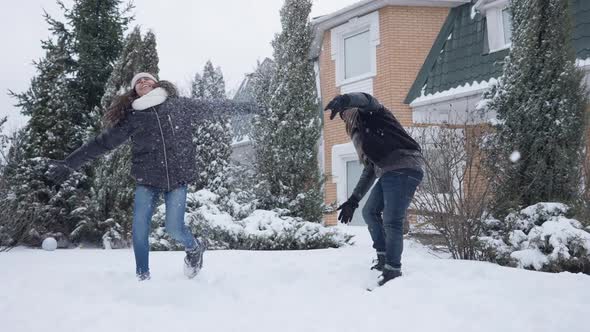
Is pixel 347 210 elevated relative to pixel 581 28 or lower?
lower

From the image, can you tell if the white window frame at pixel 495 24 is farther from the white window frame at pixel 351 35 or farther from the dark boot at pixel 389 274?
the dark boot at pixel 389 274

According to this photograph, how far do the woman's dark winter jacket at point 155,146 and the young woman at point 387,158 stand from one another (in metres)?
1.27

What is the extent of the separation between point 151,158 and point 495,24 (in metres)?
8.23

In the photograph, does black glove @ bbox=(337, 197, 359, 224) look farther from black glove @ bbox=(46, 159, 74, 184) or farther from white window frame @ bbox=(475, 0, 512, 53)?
white window frame @ bbox=(475, 0, 512, 53)

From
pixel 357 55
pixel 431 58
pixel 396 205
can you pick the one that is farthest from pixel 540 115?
pixel 357 55

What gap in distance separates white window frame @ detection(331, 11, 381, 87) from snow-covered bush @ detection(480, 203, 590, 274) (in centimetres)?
628

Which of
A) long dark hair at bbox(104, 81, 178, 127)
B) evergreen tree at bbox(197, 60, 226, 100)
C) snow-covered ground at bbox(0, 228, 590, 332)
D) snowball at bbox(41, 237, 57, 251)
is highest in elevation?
evergreen tree at bbox(197, 60, 226, 100)

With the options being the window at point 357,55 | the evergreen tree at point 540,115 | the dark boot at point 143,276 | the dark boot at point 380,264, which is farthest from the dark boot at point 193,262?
the window at point 357,55

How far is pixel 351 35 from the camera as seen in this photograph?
10.9 metres

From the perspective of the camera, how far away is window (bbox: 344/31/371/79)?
418 inches

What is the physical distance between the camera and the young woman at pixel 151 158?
10.9ft

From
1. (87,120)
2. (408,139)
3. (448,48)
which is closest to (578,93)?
(408,139)

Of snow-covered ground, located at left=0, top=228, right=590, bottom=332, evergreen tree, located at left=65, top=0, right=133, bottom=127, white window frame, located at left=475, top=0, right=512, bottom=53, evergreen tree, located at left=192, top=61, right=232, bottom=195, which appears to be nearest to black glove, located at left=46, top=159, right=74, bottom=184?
snow-covered ground, located at left=0, top=228, right=590, bottom=332

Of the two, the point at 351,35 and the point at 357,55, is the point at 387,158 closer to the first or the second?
the point at 357,55
